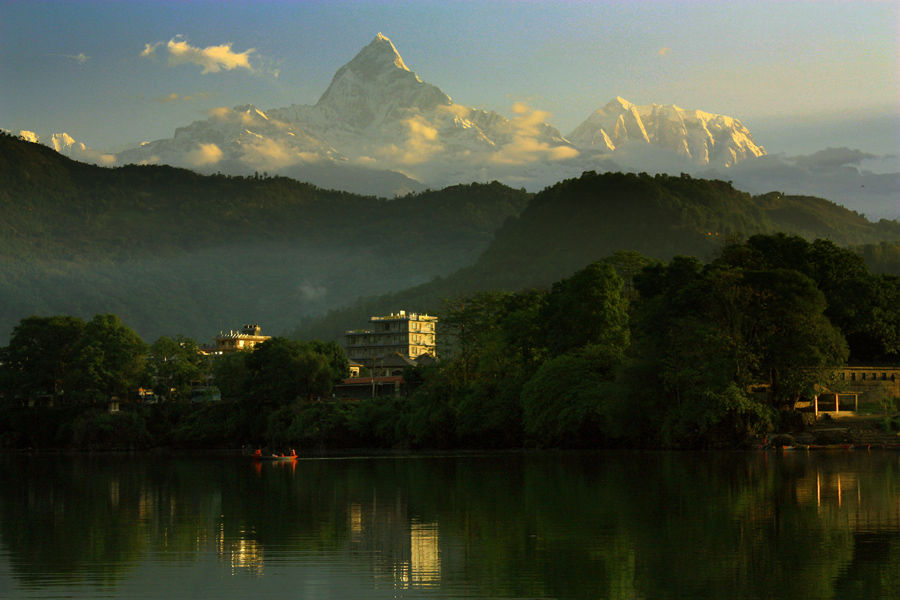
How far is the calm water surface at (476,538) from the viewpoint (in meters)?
14.4

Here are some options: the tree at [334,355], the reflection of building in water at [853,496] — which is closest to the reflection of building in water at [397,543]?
the reflection of building in water at [853,496]

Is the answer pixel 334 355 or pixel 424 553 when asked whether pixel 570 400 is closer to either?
pixel 424 553

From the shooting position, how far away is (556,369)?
209ft

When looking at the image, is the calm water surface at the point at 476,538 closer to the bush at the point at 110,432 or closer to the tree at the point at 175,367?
the bush at the point at 110,432

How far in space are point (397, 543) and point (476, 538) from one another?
151cm

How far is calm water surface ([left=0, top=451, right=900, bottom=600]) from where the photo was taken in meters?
14.4

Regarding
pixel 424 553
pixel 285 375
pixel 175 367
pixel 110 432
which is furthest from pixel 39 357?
pixel 424 553

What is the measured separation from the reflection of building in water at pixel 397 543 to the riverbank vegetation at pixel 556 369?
31.5 metres

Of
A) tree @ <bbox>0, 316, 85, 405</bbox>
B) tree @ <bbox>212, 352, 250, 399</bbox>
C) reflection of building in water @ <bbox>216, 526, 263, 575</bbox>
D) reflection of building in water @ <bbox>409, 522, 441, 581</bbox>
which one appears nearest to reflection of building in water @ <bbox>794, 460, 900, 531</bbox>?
reflection of building in water @ <bbox>409, 522, 441, 581</bbox>

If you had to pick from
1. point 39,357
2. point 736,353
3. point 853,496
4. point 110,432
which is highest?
point 39,357

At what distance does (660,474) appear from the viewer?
35.7m

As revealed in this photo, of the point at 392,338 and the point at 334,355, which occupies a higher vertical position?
the point at 392,338

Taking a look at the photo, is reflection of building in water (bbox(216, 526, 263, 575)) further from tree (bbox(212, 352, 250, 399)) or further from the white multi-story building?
the white multi-story building

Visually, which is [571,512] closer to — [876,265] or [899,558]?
[899,558]
